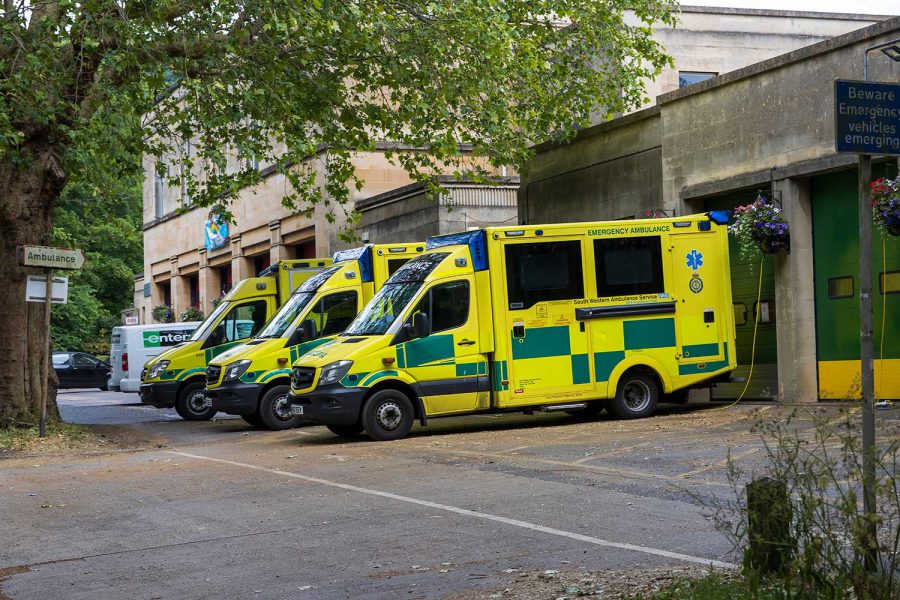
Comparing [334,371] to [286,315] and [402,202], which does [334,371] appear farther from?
[402,202]

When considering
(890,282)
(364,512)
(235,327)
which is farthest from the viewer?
(235,327)

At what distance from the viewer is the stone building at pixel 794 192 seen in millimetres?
17281

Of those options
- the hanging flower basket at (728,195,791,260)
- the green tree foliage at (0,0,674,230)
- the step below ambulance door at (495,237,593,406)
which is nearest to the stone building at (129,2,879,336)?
the green tree foliage at (0,0,674,230)

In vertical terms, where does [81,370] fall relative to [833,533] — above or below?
above

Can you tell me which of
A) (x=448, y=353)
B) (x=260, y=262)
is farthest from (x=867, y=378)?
(x=260, y=262)

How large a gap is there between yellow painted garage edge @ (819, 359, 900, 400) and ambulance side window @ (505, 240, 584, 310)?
412 centimetres

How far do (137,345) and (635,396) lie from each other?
18189mm

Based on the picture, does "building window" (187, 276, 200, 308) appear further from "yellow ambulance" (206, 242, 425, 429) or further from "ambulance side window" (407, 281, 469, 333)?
"ambulance side window" (407, 281, 469, 333)

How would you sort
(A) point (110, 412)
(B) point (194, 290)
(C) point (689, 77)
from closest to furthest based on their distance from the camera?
1. (A) point (110, 412)
2. (C) point (689, 77)
3. (B) point (194, 290)

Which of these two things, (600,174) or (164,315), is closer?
(600,174)

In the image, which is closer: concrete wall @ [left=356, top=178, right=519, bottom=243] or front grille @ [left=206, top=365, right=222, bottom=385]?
front grille @ [left=206, top=365, right=222, bottom=385]

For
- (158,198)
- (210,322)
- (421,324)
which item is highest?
(158,198)

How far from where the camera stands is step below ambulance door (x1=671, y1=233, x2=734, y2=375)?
711 inches

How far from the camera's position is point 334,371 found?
53.2ft
